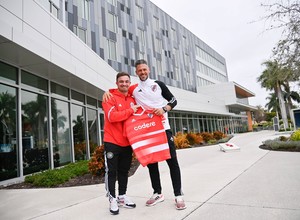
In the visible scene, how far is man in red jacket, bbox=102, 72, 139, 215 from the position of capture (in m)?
3.04

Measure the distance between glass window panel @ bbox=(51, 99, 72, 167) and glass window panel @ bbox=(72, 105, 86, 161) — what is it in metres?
0.48

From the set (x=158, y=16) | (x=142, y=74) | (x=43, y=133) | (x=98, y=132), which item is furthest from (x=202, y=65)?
(x=142, y=74)

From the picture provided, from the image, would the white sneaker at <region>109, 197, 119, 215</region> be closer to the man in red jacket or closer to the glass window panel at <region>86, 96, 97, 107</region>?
the man in red jacket

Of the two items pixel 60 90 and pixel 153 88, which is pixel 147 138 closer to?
pixel 153 88

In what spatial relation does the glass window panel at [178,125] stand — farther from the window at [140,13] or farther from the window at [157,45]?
the window at [140,13]

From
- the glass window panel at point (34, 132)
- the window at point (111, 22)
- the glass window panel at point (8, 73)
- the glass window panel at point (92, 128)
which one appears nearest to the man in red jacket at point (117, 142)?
the glass window panel at point (8, 73)

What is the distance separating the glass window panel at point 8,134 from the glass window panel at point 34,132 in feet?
1.24

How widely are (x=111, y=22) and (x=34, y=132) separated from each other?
46.7 feet

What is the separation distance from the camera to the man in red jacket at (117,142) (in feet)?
9.98

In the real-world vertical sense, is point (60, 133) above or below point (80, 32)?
below

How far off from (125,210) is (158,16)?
2638 centimetres

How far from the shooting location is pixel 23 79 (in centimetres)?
706

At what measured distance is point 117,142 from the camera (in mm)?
3117

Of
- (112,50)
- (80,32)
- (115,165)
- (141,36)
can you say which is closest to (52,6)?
(80,32)
